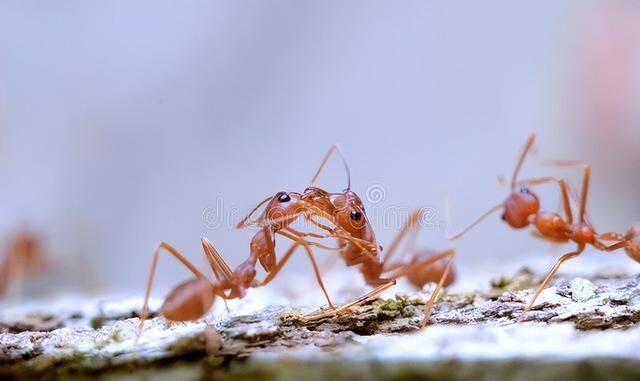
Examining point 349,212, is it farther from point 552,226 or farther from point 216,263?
point 552,226

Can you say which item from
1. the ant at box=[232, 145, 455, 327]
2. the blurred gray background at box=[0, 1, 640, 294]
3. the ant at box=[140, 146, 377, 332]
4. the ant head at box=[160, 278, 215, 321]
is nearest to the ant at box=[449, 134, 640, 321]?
the ant at box=[232, 145, 455, 327]

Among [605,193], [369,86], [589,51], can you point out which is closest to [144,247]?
[369,86]

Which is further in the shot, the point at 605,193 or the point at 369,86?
the point at 369,86

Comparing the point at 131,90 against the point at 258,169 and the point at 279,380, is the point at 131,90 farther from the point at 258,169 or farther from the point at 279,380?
the point at 279,380

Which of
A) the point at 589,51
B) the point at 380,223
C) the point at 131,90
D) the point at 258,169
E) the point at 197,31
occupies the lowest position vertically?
the point at 380,223

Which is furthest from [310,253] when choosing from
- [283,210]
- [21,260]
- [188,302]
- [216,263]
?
[21,260]

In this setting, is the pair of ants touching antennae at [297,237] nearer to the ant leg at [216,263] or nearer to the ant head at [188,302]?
the ant leg at [216,263]

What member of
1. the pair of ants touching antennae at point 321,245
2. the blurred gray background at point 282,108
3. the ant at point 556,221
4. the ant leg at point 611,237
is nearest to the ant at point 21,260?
the blurred gray background at point 282,108

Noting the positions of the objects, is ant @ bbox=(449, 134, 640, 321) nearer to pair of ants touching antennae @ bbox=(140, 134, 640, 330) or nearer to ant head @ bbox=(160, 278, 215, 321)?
pair of ants touching antennae @ bbox=(140, 134, 640, 330)

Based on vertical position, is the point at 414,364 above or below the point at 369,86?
below
